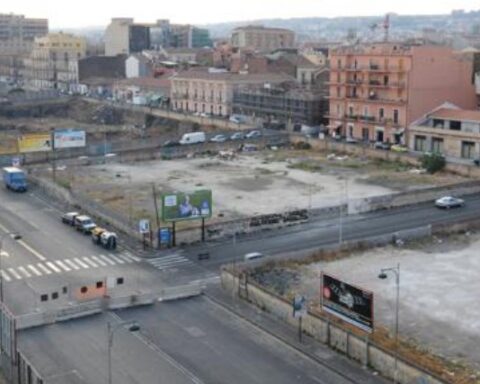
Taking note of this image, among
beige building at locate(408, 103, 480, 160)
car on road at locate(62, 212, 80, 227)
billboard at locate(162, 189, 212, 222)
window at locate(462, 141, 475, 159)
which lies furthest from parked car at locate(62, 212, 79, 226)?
window at locate(462, 141, 475, 159)

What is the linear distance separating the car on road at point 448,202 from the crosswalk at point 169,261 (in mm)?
21102

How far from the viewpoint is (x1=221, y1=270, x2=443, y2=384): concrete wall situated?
28.6 meters

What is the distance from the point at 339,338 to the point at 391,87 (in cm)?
5579

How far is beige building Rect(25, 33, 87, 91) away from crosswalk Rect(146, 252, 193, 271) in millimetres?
111416

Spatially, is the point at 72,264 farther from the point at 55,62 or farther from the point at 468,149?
the point at 55,62

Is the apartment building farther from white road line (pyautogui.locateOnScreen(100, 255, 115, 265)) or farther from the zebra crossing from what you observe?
white road line (pyautogui.locateOnScreen(100, 255, 115, 265))

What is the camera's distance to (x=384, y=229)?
51.4m

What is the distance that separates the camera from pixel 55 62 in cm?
16762

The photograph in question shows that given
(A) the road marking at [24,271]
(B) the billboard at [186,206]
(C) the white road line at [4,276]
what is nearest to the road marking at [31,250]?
(A) the road marking at [24,271]

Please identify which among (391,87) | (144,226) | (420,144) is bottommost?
(144,226)

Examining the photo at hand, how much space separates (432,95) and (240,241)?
42.1 m

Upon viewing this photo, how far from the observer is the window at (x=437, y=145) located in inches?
3137

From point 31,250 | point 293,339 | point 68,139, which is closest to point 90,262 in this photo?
point 31,250

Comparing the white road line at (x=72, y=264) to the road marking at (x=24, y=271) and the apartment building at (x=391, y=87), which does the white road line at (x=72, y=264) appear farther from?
the apartment building at (x=391, y=87)
